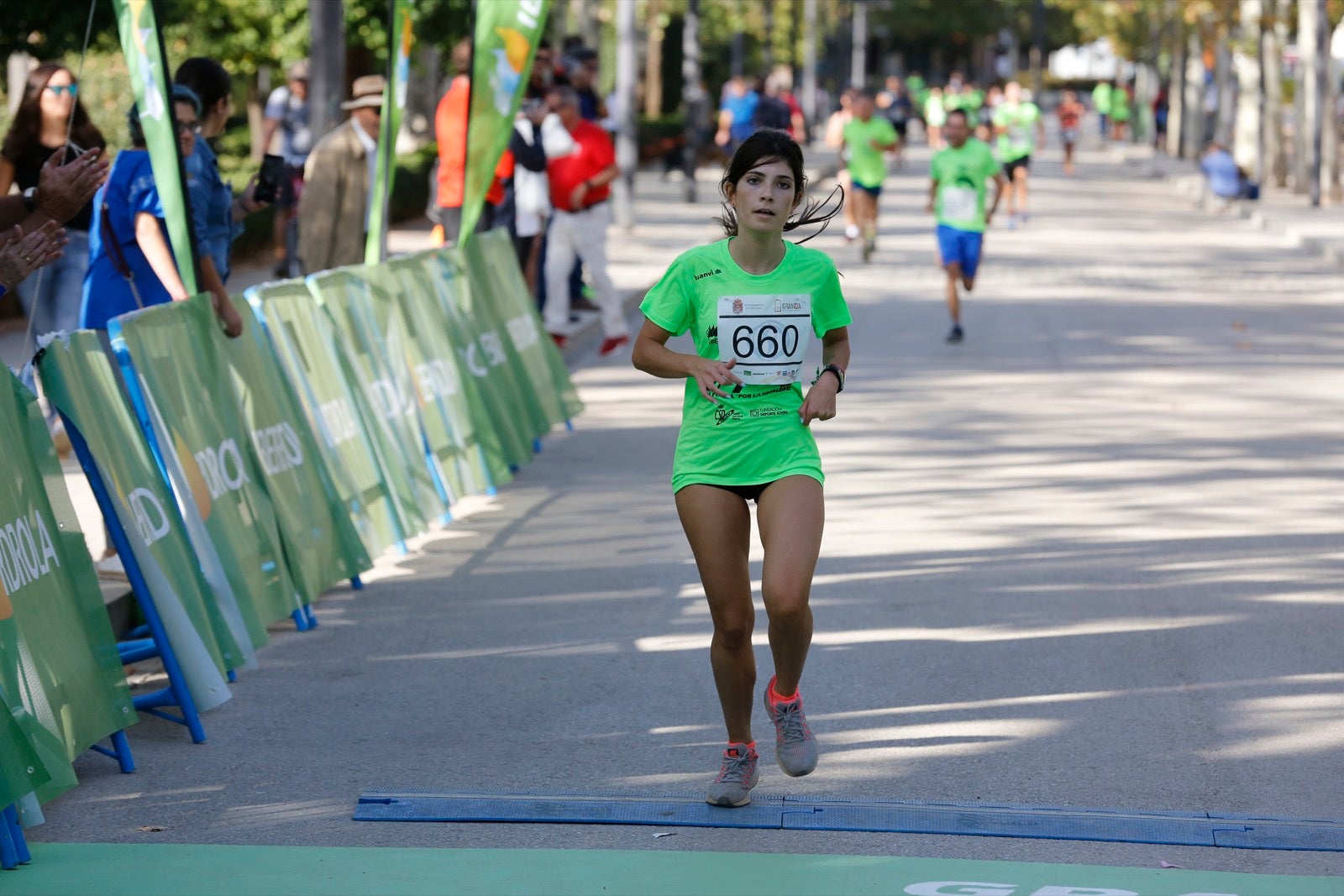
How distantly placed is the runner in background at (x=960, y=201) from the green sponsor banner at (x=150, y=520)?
33.4 feet

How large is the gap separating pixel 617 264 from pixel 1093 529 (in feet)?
44.6

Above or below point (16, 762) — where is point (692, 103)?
above

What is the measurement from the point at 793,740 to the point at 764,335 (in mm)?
Result: 1133

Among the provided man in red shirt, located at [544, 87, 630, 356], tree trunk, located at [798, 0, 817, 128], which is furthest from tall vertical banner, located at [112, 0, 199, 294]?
Answer: tree trunk, located at [798, 0, 817, 128]

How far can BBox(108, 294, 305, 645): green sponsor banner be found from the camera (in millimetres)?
6516

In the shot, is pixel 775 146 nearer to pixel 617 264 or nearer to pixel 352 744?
pixel 352 744

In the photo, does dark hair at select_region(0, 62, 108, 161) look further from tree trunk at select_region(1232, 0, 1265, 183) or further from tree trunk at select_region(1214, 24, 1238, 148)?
tree trunk at select_region(1214, 24, 1238, 148)

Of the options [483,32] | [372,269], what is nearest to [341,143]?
[483,32]

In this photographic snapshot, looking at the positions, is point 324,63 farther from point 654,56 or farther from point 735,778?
point 654,56

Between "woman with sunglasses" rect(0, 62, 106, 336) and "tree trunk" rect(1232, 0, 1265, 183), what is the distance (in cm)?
3116

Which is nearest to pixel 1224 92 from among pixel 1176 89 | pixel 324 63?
pixel 1176 89

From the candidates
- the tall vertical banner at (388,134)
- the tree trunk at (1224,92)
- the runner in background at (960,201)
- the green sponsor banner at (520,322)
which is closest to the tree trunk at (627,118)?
the runner in background at (960,201)

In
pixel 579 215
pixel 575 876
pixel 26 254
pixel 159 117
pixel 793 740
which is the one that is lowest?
pixel 575 876

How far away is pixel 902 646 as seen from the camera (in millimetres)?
7215
